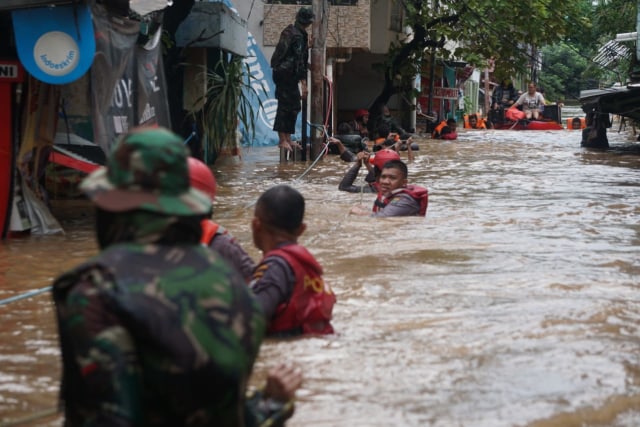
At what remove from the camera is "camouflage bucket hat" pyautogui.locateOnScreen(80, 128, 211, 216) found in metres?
2.20

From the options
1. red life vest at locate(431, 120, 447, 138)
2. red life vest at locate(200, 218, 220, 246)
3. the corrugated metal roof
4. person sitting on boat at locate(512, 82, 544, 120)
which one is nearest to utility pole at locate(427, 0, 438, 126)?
red life vest at locate(431, 120, 447, 138)

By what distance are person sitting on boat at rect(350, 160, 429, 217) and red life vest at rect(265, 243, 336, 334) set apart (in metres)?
4.57

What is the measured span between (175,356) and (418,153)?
1942 centimetres

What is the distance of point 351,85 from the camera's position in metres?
30.5

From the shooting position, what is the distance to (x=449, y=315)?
585 cm

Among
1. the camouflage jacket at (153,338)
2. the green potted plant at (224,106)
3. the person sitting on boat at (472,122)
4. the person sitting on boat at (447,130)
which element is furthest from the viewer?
the person sitting on boat at (472,122)

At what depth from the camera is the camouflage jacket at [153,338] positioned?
2.11 m

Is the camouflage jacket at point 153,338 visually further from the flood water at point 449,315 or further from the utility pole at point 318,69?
the utility pole at point 318,69

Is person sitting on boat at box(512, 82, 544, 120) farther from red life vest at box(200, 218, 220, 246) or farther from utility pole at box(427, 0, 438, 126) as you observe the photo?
red life vest at box(200, 218, 220, 246)

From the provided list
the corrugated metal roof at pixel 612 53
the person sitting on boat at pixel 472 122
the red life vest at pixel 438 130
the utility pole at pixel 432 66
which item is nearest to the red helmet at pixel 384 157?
the utility pole at pixel 432 66

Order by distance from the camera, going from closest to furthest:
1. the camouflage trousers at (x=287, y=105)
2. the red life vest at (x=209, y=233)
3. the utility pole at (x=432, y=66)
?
the red life vest at (x=209, y=233), the camouflage trousers at (x=287, y=105), the utility pole at (x=432, y=66)

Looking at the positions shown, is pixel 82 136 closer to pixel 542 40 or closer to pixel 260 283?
pixel 260 283

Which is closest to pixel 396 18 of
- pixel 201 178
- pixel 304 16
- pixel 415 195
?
pixel 304 16

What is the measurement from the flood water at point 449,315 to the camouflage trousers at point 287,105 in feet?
14.2
